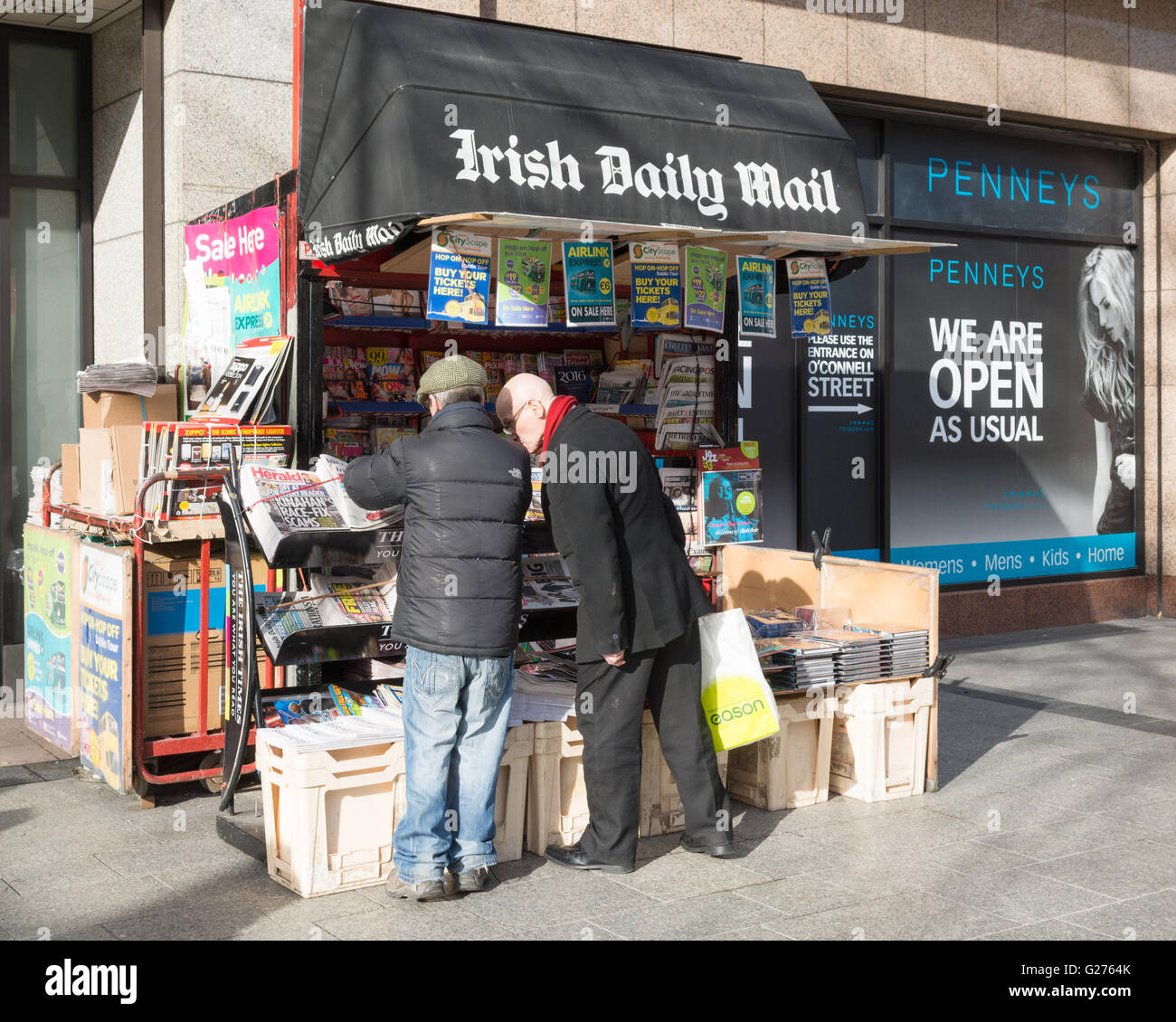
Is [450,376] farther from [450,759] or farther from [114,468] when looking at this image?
[114,468]

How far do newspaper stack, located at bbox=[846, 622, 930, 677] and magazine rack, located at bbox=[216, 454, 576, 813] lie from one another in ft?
6.08

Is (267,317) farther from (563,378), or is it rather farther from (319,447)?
(563,378)

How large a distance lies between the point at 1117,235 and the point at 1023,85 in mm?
1923

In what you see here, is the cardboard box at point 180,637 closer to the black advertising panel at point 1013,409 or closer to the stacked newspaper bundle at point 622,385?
the stacked newspaper bundle at point 622,385

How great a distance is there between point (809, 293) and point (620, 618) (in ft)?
9.48

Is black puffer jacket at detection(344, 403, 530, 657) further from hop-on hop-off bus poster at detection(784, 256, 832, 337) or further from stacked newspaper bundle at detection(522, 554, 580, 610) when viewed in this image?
hop-on hop-off bus poster at detection(784, 256, 832, 337)

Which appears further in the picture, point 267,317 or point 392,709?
point 267,317

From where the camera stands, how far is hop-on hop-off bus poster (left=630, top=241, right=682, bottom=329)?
6.57 metres

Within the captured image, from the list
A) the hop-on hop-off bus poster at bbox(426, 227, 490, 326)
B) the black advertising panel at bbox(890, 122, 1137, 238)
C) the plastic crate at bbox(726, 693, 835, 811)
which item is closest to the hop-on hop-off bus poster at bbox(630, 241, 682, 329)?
the hop-on hop-off bus poster at bbox(426, 227, 490, 326)

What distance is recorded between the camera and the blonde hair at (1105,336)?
12.0 m

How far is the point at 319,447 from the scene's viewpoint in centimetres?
643
